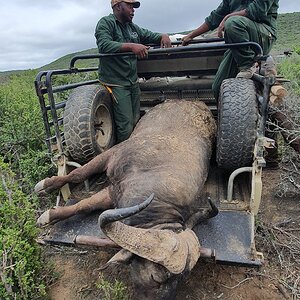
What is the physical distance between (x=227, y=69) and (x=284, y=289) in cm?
275

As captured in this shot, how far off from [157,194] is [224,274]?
1.34 meters

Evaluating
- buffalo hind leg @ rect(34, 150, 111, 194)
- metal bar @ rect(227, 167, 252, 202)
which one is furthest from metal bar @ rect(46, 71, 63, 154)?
metal bar @ rect(227, 167, 252, 202)

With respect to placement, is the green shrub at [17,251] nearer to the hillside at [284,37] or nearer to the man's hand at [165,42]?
the man's hand at [165,42]

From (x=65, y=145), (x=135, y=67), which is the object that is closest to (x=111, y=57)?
(x=135, y=67)

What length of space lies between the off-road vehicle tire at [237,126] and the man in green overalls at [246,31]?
0.66 metres

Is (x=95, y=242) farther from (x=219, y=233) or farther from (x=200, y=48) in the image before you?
(x=200, y=48)

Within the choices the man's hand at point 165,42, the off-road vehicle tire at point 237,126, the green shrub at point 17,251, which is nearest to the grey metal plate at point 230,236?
the off-road vehicle tire at point 237,126

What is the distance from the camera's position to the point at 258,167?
3430 millimetres

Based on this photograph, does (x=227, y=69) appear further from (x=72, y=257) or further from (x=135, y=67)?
(x=72, y=257)

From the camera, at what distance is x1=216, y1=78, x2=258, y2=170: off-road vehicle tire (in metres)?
3.54

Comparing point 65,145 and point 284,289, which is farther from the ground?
point 65,145

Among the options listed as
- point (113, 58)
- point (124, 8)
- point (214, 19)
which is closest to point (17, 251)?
point (113, 58)

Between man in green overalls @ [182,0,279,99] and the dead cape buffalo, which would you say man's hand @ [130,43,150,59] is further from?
man in green overalls @ [182,0,279,99]

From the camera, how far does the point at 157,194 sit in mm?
2824
